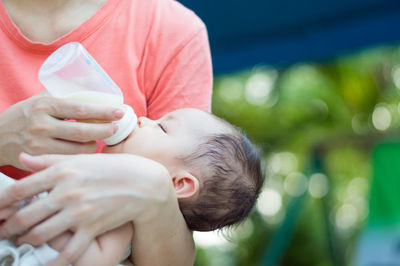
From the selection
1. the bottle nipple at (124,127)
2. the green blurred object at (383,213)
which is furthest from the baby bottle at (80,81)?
the green blurred object at (383,213)

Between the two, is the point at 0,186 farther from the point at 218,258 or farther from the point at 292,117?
the point at 218,258

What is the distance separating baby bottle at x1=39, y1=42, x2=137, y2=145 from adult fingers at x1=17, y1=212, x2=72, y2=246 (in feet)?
0.91

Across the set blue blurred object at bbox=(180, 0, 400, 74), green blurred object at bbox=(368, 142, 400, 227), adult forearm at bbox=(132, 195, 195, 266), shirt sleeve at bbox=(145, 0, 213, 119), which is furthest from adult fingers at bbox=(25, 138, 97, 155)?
green blurred object at bbox=(368, 142, 400, 227)

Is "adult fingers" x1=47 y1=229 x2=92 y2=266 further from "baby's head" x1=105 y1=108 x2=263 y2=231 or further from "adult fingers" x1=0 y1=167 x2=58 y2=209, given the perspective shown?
"baby's head" x1=105 y1=108 x2=263 y2=231

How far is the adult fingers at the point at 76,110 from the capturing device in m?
1.17

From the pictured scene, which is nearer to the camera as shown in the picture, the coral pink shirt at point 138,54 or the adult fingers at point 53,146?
the adult fingers at point 53,146

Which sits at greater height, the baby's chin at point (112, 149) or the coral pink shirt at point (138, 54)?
the coral pink shirt at point (138, 54)

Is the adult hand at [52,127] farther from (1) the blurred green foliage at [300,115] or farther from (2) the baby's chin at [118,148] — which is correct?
(1) the blurred green foliage at [300,115]

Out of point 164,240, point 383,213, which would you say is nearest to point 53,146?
point 164,240

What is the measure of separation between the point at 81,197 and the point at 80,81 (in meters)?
0.33

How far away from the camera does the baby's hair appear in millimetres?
1365

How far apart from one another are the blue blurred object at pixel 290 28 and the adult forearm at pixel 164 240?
2.07 m

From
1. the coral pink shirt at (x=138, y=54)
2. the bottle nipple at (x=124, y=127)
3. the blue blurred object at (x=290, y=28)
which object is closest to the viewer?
the bottle nipple at (x=124, y=127)

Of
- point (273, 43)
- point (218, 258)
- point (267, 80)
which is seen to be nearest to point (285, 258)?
point (218, 258)
